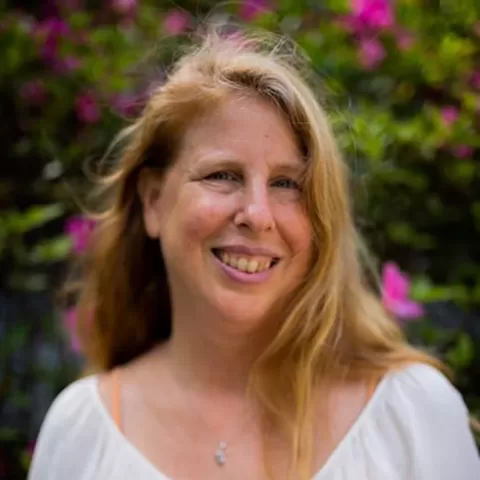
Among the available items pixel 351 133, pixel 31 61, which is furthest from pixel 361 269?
pixel 31 61

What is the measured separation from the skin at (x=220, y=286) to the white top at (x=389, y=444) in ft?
0.09

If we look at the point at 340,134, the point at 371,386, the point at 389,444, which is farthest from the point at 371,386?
the point at 340,134

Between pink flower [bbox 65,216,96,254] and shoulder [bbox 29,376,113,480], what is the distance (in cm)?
54

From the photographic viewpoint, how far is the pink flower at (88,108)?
2.70 m

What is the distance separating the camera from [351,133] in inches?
77.2

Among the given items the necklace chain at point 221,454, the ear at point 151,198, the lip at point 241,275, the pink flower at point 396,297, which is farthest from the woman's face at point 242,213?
the pink flower at point 396,297

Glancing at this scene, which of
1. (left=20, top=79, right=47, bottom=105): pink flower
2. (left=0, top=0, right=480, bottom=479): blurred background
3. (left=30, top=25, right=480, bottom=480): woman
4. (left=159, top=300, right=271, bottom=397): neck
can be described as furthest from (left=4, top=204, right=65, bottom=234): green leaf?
(left=159, top=300, right=271, bottom=397): neck

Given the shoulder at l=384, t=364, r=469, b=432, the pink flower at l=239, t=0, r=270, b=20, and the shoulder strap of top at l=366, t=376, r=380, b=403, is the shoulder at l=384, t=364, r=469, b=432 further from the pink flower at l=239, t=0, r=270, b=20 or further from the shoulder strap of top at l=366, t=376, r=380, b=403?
the pink flower at l=239, t=0, r=270, b=20

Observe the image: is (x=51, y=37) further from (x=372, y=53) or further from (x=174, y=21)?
(x=372, y=53)

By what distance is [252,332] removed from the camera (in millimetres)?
1716

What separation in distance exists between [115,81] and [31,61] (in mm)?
281

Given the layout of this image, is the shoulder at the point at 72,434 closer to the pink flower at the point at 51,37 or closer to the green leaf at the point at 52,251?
the green leaf at the point at 52,251

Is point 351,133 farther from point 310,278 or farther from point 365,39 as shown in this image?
point 365,39

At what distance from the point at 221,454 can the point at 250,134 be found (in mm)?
540
